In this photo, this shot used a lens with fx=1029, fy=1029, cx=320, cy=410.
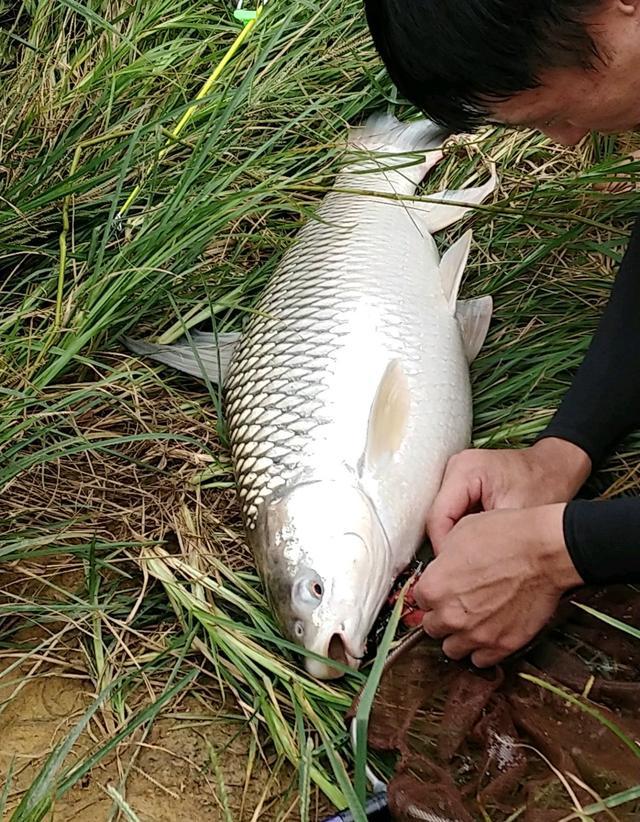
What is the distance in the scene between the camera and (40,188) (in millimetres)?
2670

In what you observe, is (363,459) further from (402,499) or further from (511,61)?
(511,61)

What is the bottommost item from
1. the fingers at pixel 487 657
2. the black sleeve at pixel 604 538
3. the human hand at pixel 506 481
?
the fingers at pixel 487 657

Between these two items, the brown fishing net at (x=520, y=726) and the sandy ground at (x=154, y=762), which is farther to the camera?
the sandy ground at (x=154, y=762)

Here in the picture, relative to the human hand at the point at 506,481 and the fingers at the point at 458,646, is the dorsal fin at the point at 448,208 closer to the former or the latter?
the human hand at the point at 506,481

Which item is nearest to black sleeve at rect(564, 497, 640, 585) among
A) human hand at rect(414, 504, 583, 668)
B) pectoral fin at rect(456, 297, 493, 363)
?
human hand at rect(414, 504, 583, 668)

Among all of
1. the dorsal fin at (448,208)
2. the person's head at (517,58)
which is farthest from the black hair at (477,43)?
the dorsal fin at (448,208)

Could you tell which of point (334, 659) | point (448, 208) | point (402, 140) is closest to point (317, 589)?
point (334, 659)

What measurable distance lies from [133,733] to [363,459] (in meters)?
0.62

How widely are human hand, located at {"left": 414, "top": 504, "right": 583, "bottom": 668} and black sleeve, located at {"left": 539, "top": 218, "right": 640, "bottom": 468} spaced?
35 cm

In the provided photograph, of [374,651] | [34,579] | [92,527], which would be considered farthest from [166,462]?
[374,651]

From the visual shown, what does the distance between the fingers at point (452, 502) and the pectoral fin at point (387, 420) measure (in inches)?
5.0

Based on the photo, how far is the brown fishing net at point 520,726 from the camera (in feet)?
4.67

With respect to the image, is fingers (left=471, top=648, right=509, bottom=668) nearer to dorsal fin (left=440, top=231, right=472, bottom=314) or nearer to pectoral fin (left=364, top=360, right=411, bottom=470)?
pectoral fin (left=364, top=360, right=411, bottom=470)

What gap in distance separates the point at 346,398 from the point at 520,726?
699mm
